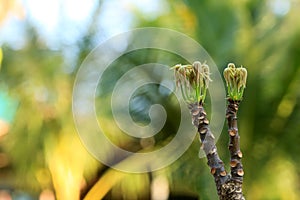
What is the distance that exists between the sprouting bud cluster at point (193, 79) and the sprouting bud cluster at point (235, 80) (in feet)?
0.08

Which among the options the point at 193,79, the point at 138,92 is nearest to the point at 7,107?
the point at 138,92

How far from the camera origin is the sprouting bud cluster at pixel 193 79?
515mm

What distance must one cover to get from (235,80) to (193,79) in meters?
0.05

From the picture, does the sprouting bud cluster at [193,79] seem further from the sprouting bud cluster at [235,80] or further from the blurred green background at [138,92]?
the blurred green background at [138,92]

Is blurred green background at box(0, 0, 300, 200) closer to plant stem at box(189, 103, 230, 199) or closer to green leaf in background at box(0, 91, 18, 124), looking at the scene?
green leaf in background at box(0, 91, 18, 124)

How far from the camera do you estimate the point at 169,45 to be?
2.82 metres

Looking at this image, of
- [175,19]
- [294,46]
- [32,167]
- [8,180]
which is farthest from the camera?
[8,180]

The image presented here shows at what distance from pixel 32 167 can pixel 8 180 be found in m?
0.99

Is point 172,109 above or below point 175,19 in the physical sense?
below

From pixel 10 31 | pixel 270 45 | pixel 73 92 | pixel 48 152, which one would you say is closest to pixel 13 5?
pixel 10 31

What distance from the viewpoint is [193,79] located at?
1.70 ft

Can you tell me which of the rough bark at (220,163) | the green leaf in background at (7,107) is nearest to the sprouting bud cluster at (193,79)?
the rough bark at (220,163)

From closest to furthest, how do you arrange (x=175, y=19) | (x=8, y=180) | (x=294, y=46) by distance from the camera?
(x=294, y=46), (x=175, y=19), (x=8, y=180)

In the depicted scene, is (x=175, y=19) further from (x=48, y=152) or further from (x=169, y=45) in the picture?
(x=48, y=152)
